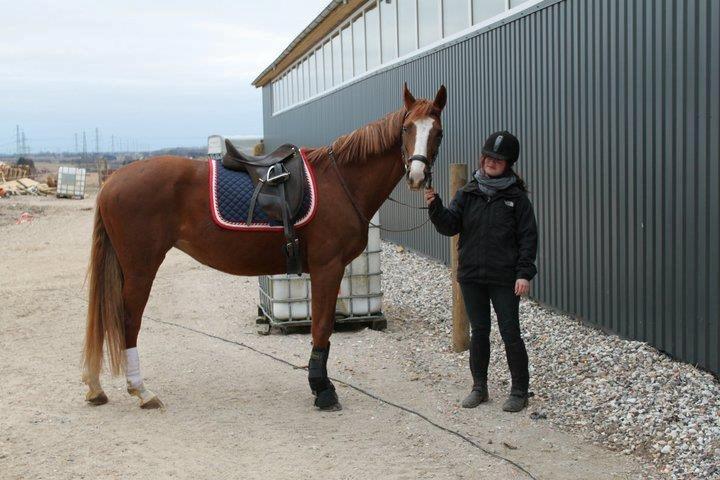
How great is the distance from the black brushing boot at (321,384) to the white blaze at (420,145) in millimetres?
1414

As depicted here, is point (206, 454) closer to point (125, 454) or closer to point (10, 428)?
point (125, 454)

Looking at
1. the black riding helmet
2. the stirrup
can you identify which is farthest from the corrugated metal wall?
the stirrup

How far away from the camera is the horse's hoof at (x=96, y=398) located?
17.3ft

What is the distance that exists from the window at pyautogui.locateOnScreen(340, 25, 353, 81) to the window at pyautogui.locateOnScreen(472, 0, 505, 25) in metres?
7.23

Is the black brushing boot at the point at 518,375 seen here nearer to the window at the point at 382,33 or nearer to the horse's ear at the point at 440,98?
the horse's ear at the point at 440,98

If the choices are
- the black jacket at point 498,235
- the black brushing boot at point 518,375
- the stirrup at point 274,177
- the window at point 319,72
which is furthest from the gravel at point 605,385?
the window at point 319,72

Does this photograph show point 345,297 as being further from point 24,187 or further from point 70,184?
point 24,187

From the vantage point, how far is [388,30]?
13.8 metres

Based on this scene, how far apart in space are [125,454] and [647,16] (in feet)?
16.0

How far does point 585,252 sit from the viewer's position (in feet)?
22.7

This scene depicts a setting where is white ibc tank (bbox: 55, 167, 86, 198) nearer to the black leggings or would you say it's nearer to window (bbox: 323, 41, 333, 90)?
window (bbox: 323, 41, 333, 90)

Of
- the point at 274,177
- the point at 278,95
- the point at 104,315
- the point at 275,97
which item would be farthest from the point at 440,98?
the point at 275,97

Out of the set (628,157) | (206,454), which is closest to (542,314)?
(628,157)

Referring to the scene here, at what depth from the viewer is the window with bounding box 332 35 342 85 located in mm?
17781
